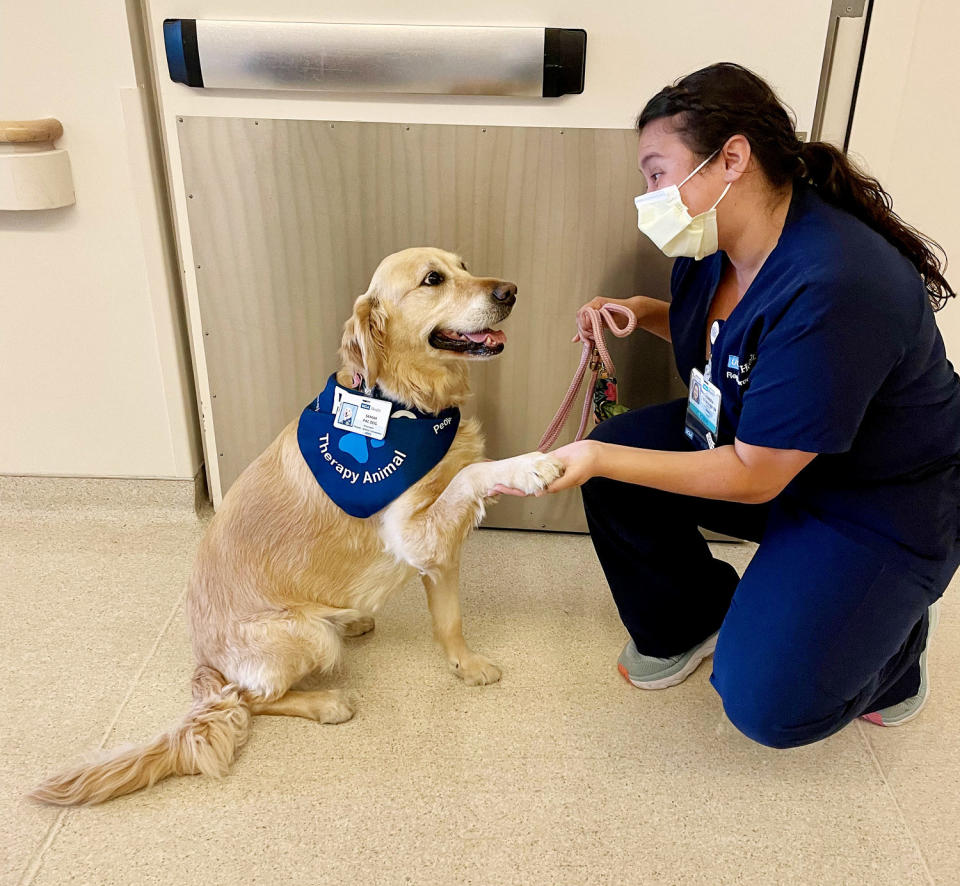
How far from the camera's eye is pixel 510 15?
5.80 ft

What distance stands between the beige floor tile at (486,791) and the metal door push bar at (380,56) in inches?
51.2

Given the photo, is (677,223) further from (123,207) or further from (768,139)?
(123,207)

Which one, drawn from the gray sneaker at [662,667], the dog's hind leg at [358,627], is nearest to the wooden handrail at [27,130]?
the dog's hind leg at [358,627]

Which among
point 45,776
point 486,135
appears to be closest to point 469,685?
point 45,776

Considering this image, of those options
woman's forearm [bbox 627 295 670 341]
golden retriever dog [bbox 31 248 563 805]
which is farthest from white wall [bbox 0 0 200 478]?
woman's forearm [bbox 627 295 670 341]

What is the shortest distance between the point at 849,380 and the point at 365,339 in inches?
33.2

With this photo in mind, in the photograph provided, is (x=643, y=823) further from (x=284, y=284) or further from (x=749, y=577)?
(x=284, y=284)

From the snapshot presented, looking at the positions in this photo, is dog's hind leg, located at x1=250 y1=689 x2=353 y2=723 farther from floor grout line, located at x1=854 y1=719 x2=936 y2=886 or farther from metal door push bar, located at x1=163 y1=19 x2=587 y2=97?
metal door push bar, located at x1=163 y1=19 x2=587 y2=97

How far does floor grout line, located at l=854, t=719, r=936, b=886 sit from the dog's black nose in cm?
114

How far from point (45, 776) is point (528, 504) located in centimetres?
135

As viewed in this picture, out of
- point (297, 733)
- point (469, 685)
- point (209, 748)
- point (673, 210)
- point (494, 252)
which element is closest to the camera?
point (673, 210)

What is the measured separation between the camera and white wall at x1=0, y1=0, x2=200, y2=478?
188 centimetres

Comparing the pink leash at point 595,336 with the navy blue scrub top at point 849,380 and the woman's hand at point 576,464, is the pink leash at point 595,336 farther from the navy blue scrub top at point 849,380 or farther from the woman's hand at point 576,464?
the woman's hand at point 576,464

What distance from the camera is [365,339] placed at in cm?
150
